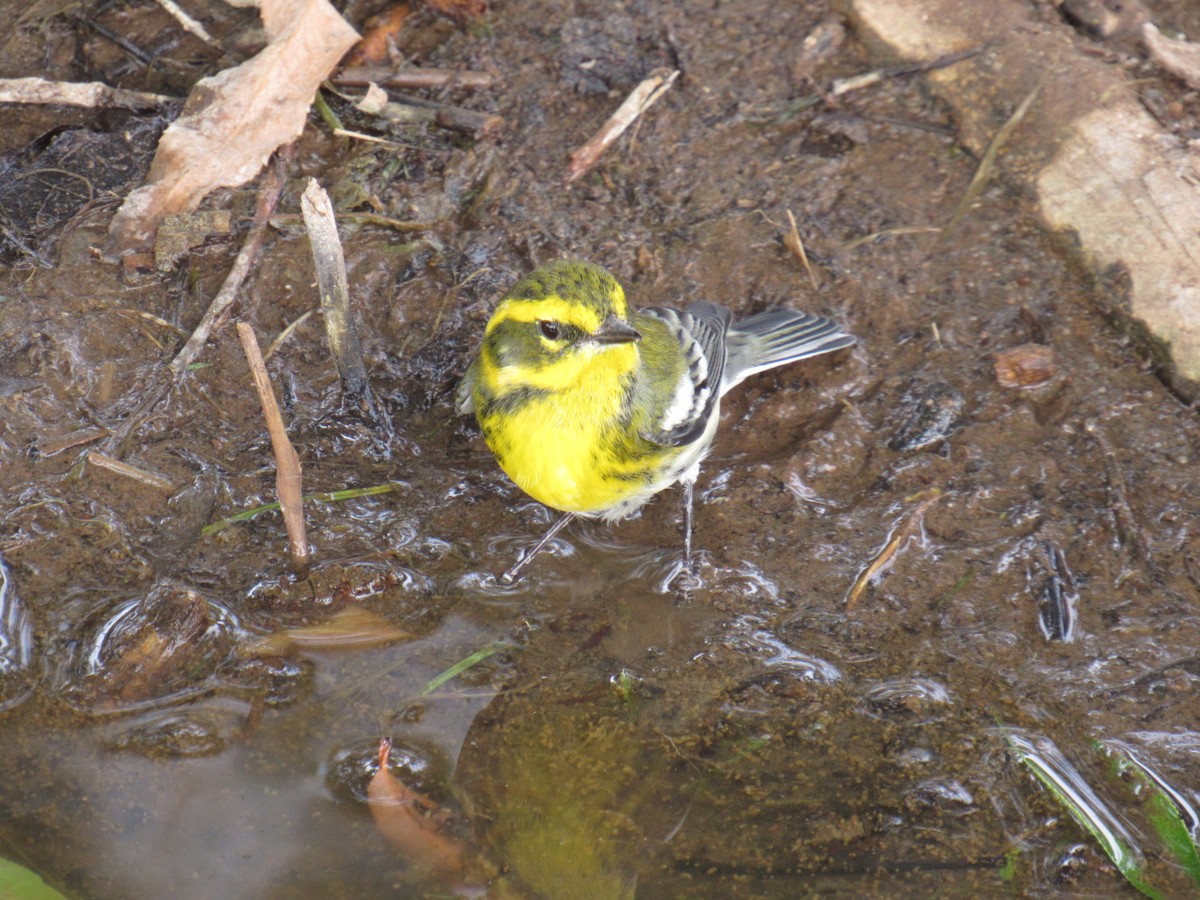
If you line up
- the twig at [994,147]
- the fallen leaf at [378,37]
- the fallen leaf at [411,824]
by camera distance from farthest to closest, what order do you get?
the fallen leaf at [378,37]
the twig at [994,147]
the fallen leaf at [411,824]

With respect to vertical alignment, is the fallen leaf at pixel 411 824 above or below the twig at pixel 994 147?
below

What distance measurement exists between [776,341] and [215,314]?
2.62 m

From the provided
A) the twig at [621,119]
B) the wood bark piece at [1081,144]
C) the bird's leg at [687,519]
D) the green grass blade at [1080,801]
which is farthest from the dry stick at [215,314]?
the green grass blade at [1080,801]

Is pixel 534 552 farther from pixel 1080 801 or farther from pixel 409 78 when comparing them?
pixel 409 78

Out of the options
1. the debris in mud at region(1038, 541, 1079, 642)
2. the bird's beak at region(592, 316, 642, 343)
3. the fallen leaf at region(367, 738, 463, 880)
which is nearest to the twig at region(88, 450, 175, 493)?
the fallen leaf at region(367, 738, 463, 880)

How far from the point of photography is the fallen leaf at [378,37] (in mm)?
6680

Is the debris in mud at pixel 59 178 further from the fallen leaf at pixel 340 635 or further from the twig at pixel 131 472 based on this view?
the fallen leaf at pixel 340 635

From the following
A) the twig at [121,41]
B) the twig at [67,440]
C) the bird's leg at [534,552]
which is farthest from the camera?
the twig at [121,41]

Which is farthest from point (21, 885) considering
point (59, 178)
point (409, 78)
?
point (409, 78)

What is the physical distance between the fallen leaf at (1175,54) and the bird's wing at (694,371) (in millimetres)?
2858

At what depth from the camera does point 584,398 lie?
4.56 meters

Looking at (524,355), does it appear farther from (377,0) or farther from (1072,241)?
(377,0)

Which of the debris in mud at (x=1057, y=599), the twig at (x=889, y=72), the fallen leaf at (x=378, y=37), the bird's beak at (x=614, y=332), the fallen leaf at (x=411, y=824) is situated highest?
the fallen leaf at (x=378, y=37)

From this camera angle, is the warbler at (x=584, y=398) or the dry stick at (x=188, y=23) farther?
the dry stick at (x=188, y=23)
